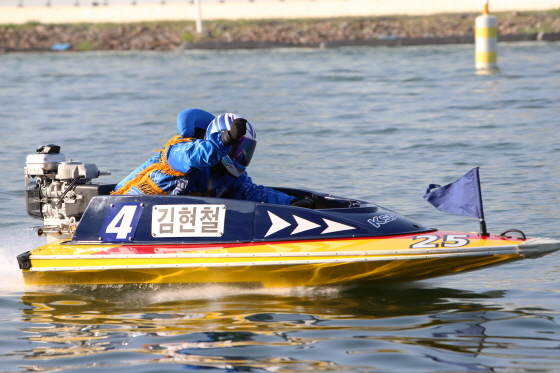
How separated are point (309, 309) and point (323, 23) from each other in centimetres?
3315

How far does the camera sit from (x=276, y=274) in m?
6.10

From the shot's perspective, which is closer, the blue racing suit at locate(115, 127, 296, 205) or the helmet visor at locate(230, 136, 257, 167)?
the blue racing suit at locate(115, 127, 296, 205)

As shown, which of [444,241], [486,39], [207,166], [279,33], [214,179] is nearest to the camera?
[444,241]

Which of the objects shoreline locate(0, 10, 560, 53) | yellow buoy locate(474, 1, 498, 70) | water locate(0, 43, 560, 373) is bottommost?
water locate(0, 43, 560, 373)

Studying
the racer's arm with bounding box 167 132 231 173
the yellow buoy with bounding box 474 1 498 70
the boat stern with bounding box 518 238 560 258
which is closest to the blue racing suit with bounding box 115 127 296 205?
the racer's arm with bounding box 167 132 231 173

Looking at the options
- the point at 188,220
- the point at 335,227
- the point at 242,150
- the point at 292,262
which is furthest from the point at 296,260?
the point at 242,150

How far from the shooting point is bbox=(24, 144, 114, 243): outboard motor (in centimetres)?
679

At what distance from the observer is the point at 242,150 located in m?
6.39

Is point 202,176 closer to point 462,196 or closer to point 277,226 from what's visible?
point 277,226

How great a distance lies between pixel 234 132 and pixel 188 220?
2.39 feet

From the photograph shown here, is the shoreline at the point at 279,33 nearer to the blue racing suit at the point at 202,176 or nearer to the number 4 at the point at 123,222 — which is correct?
the blue racing suit at the point at 202,176

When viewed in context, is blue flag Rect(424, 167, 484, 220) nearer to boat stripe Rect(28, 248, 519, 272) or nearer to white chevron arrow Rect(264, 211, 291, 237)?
boat stripe Rect(28, 248, 519, 272)

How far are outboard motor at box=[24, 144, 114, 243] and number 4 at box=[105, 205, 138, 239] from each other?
0.47 m

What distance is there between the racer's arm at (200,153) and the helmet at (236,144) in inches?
2.8
